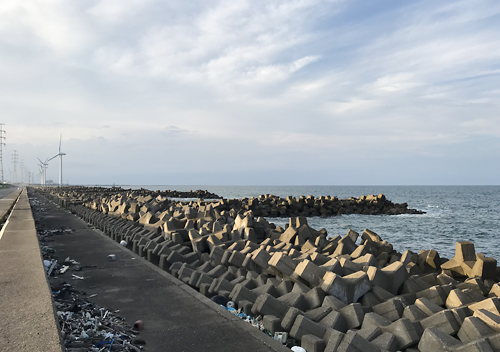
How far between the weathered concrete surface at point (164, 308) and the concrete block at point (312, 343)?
0.35m

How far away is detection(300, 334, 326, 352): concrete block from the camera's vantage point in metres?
3.07

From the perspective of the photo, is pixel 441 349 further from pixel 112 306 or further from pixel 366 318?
pixel 112 306

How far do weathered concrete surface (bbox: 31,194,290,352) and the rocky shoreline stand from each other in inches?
17.0

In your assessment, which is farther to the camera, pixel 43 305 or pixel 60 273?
pixel 60 273

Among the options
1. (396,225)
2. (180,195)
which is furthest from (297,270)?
(180,195)

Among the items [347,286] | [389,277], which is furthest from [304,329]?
[389,277]

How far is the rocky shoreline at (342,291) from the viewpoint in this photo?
3.21 metres

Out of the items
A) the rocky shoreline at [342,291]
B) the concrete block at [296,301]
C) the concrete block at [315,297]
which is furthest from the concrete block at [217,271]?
the concrete block at [315,297]

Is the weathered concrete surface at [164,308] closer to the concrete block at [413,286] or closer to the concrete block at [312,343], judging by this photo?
the concrete block at [312,343]

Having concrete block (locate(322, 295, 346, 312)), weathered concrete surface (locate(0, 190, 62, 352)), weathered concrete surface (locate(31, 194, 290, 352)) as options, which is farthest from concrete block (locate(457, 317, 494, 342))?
weathered concrete surface (locate(0, 190, 62, 352))

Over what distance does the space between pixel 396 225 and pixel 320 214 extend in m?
6.81

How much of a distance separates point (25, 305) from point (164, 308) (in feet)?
4.20

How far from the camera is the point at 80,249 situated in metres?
7.28

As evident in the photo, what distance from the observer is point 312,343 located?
3.10m
